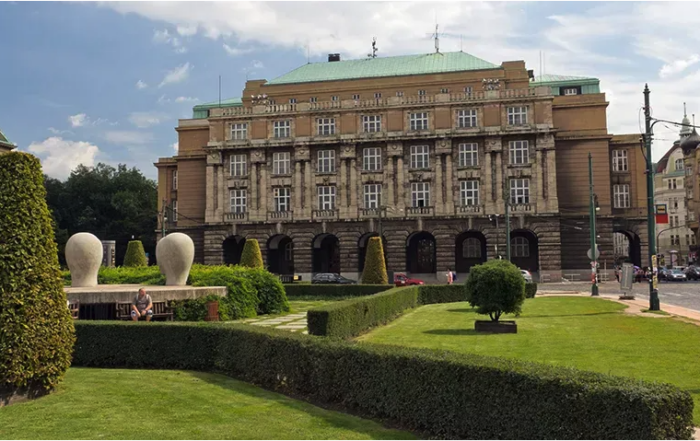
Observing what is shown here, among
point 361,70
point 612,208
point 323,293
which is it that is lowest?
point 323,293

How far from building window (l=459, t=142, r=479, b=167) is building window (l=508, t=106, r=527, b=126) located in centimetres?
415

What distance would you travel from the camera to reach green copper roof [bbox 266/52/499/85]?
7075cm

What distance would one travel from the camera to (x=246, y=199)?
67.4m

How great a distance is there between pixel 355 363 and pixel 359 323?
10645mm

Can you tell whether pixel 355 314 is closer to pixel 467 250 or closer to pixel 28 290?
pixel 28 290

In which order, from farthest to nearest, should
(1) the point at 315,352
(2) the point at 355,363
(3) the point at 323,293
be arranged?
(3) the point at 323,293, (1) the point at 315,352, (2) the point at 355,363

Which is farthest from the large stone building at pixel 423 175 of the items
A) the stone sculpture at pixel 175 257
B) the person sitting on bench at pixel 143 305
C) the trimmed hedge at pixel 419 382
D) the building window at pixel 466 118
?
the trimmed hedge at pixel 419 382

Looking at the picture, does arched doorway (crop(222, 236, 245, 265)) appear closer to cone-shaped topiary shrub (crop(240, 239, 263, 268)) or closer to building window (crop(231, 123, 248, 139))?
building window (crop(231, 123, 248, 139))

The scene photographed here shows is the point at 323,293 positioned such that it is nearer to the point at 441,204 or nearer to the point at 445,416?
the point at 441,204

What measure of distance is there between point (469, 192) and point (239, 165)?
79.8 ft

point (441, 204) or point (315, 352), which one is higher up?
point (441, 204)

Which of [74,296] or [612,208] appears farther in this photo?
[612,208]

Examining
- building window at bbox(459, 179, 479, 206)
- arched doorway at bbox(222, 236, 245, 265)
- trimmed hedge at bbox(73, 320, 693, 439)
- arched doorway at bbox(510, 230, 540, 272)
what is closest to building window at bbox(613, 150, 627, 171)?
arched doorway at bbox(510, 230, 540, 272)

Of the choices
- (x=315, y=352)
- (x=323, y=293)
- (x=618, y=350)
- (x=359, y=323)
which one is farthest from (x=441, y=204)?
(x=315, y=352)
